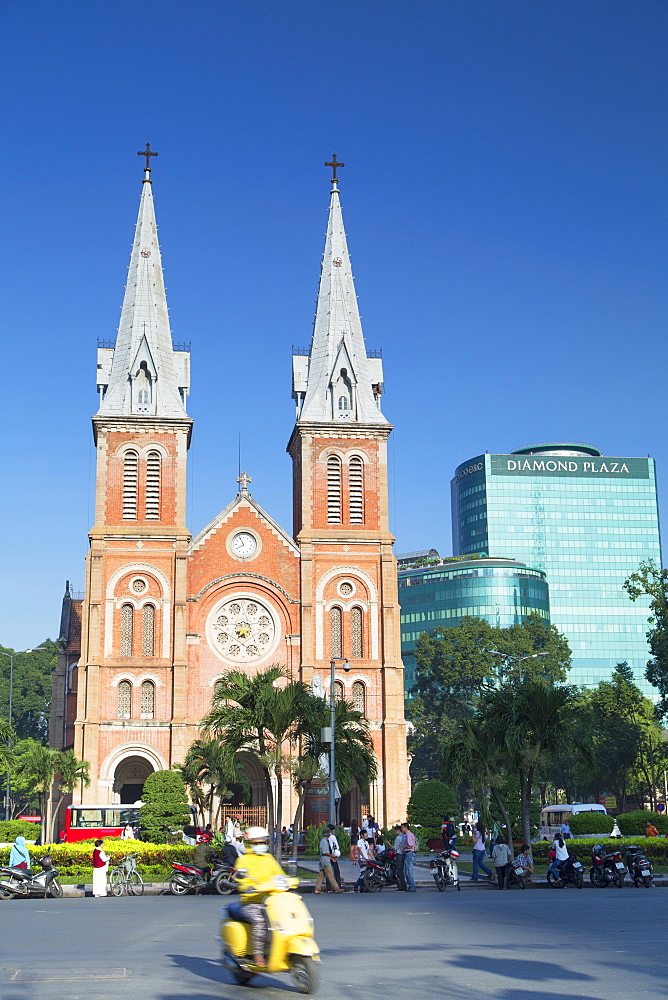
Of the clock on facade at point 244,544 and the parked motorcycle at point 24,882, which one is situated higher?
the clock on facade at point 244,544

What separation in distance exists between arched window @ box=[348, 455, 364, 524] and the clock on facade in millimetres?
5240

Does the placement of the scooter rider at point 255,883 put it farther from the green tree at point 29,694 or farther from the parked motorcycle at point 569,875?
the green tree at point 29,694

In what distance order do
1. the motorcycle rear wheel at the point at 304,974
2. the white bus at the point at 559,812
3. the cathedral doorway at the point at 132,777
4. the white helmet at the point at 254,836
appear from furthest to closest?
the white bus at the point at 559,812, the cathedral doorway at the point at 132,777, the white helmet at the point at 254,836, the motorcycle rear wheel at the point at 304,974

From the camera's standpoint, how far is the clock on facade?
58781 mm

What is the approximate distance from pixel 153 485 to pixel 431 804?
2094cm

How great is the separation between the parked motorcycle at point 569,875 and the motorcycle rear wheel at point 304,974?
57.5 feet

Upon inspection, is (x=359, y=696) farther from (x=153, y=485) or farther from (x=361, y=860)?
(x=361, y=860)

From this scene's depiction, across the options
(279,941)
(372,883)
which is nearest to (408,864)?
(372,883)

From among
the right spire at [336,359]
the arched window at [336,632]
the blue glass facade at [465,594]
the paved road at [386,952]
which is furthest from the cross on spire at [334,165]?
the blue glass facade at [465,594]

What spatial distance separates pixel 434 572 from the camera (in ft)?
445

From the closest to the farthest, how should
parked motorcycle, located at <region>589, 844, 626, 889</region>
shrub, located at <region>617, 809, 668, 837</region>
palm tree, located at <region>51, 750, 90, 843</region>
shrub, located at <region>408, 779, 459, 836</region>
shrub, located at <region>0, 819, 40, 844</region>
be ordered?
1. parked motorcycle, located at <region>589, 844, 626, 889</region>
2. shrub, located at <region>617, 809, 668, 837</region>
3. shrub, located at <region>0, 819, 40, 844</region>
4. palm tree, located at <region>51, 750, 90, 843</region>
5. shrub, located at <region>408, 779, 459, 836</region>

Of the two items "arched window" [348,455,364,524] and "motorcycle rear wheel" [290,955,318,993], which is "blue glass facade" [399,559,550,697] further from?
"motorcycle rear wheel" [290,955,318,993]

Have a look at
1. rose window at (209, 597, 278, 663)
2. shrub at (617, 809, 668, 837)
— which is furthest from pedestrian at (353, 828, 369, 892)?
rose window at (209, 597, 278, 663)

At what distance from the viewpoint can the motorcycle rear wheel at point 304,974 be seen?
12094 mm
